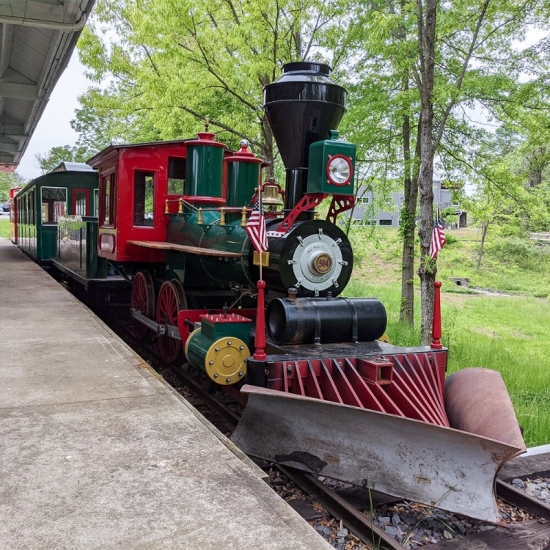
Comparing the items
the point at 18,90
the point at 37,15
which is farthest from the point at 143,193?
the point at 18,90

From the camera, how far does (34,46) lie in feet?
29.5

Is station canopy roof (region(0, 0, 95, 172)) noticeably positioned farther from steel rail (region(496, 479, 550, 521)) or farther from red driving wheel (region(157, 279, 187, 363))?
steel rail (region(496, 479, 550, 521))

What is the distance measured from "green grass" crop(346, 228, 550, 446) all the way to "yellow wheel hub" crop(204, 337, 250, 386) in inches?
113

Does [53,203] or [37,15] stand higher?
[37,15]

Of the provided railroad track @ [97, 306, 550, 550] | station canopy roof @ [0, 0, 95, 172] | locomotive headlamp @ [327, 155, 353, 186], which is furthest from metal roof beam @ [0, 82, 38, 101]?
railroad track @ [97, 306, 550, 550]

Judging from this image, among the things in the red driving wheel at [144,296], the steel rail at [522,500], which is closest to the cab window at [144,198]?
the red driving wheel at [144,296]

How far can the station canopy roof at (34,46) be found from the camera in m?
6.97

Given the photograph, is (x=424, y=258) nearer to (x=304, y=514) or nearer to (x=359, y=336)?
(x=359, y=336)

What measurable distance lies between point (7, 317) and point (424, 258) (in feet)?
18.3

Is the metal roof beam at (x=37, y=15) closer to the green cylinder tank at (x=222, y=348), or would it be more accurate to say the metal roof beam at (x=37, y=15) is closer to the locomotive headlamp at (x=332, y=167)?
the locomotive headlamp at (x=332, y=167)

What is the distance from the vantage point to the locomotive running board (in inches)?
135

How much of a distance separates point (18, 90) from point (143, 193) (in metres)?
5.34

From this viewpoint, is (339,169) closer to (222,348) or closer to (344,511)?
(222,348)

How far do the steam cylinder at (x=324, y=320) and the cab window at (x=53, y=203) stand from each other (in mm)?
9563
